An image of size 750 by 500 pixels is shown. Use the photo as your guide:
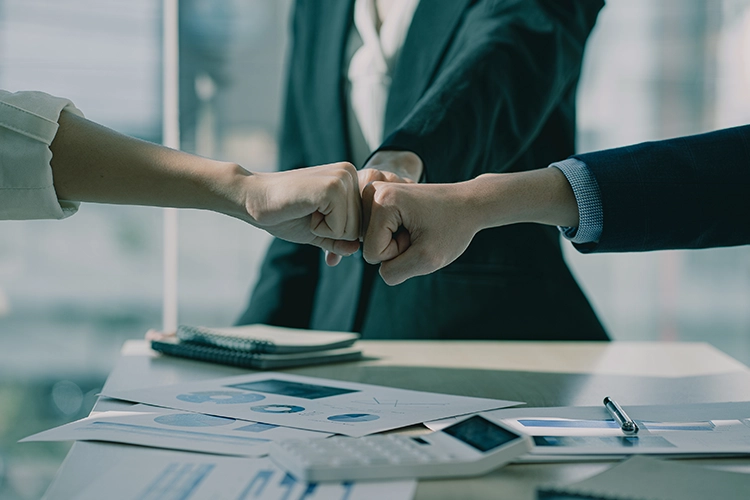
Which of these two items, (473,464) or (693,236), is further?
(693,236)

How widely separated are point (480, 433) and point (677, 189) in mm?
435

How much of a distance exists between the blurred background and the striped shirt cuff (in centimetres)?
207

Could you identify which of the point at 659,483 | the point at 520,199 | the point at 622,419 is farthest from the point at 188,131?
the point at 659,483

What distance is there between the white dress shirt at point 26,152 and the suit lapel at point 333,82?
0.69m

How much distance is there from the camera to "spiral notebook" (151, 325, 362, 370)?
3.30ft

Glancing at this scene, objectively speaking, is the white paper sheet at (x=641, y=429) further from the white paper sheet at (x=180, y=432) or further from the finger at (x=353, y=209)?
the finger at (x=353, y=209)

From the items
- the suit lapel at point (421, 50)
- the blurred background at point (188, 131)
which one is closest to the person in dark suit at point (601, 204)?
the suit lapel at point (421, 50)

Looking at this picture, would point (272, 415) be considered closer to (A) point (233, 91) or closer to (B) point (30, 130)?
(B) point (30, 130)

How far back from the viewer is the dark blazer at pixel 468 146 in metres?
1.15

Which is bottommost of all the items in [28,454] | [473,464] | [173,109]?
[28,454]

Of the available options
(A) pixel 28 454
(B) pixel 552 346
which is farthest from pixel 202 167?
(A) pixel 28 454

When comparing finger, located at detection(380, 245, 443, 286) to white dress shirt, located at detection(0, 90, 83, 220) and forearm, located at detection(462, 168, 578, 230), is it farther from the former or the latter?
white dress shirt, located at detection(0, 90, 83, 220)

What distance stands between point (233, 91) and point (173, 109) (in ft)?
0.77

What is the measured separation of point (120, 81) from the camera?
2635 millimetres
